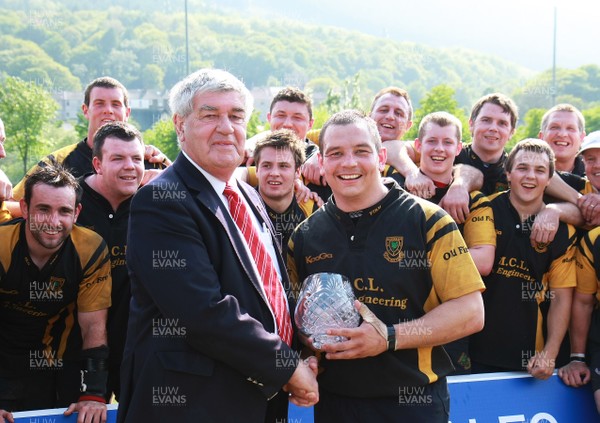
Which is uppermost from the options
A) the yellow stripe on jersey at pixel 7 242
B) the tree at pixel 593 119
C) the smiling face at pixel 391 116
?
the tree at pixel 593 119

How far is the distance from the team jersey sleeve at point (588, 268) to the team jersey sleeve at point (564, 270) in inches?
2.0

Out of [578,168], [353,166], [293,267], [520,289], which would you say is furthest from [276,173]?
[578,168]

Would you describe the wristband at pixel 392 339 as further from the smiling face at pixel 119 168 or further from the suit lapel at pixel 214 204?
the smiling face at pixel 119 168

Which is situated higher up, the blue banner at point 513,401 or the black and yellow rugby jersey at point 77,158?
the black and yellow rugby jersey at point 77,158

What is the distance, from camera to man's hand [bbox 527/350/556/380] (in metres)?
4.74

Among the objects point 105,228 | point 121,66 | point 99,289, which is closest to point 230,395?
point 99,289

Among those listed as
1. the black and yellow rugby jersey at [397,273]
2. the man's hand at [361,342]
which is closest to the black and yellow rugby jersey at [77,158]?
the black and yellow rugby jersey at [397,273]

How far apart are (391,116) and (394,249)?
137 inches

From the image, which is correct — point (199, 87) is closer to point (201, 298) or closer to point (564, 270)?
point (201, 298)

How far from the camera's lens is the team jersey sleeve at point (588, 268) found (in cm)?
489

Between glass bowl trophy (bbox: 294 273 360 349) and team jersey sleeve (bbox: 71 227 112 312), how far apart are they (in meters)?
1.84

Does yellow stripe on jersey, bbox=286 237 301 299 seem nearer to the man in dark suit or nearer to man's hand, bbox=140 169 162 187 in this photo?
the man in dark suit

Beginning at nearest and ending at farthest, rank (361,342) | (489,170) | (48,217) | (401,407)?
(361,342) → (401,407) → (48,217) → (489,170)

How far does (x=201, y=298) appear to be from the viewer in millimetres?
2832
